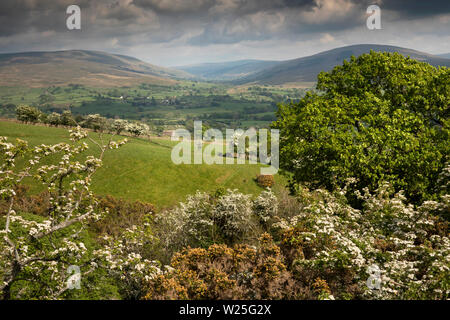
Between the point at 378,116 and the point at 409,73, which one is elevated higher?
the point at 409,73

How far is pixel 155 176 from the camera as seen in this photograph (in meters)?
76.1

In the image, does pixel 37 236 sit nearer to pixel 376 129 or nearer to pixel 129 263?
pixel 129 263

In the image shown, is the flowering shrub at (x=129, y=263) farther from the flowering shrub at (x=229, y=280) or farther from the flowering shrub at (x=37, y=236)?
the flowering shrub at (x=37, y=236)

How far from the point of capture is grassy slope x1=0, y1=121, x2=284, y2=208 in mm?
68562

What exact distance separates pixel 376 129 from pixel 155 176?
6179 centimetres

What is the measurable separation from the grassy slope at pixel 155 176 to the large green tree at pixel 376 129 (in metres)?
43.7

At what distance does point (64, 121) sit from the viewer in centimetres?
12688

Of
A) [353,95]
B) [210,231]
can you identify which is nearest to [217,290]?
[210,231]

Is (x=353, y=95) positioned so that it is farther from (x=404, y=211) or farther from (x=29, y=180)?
(x=29, y=180)

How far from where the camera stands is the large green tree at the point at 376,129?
23.5 metres

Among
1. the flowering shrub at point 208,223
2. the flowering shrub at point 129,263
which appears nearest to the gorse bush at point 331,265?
the flowering shrub at point 129,263

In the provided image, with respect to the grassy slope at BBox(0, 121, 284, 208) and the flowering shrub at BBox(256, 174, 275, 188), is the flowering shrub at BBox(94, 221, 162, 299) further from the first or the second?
the flowering shrub at BBox(256, 174, 275, 188)

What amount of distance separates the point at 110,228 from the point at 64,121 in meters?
110

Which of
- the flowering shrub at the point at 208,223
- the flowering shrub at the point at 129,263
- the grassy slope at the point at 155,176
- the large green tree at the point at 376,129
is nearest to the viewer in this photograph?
the flowering shrub at the point at 129,263
